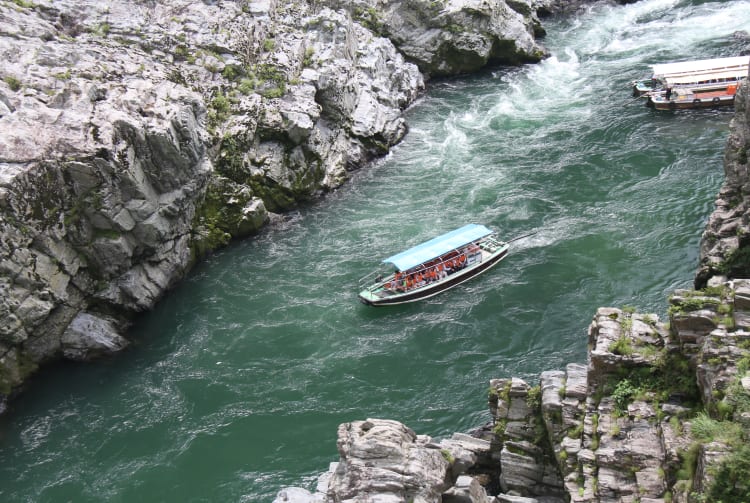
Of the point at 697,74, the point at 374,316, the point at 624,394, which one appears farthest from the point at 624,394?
the point at 697,74

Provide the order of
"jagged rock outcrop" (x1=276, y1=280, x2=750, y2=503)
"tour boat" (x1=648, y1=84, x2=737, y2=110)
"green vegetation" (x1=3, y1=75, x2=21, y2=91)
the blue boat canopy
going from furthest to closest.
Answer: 1. "tour boat" (x1=648, y1=84, x2=737, y2=110)
2. the blue boat canopy
3. "green vegetation" (x1=3, y1=75, x2=21, y2=91)
4. "jagged rock outcrop" (x1=276, y1=280, x2=750, y2=503)

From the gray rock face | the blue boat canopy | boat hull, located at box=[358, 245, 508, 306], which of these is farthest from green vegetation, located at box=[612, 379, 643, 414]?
the blue boat canopy

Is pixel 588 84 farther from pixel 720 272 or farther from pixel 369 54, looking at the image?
pixel 720 272

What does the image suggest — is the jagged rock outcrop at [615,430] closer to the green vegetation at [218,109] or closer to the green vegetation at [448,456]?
the green vegetation at [448,456]

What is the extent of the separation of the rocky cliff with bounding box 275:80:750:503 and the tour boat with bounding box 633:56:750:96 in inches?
1597

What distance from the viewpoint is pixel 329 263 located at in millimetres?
43750

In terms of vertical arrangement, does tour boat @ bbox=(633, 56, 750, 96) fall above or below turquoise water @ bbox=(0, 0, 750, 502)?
above

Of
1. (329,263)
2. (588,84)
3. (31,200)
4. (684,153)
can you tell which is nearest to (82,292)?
(31,200)

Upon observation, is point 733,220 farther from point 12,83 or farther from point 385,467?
point 12,83

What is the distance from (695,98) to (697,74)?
9.31ft

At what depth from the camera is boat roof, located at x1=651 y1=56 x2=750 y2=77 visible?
57.6 meters

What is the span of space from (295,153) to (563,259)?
21.2m

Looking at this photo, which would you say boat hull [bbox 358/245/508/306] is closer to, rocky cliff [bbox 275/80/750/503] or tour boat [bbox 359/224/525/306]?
tour boat [bbox 359/224/525/306]

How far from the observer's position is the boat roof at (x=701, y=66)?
57.6 meters
